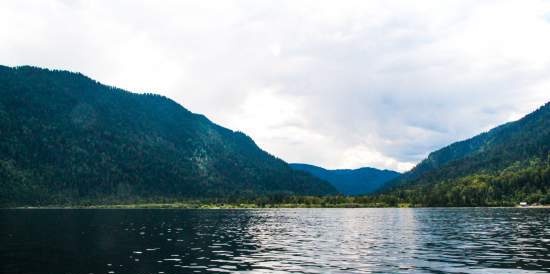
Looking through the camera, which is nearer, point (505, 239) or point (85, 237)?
point (505, 239)

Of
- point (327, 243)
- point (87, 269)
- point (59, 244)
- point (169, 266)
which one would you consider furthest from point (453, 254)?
point (59, 244)

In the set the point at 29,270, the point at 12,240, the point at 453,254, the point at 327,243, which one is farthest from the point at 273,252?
the point at 12,240

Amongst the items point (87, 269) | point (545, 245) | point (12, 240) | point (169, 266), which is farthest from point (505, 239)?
point (12, 240)

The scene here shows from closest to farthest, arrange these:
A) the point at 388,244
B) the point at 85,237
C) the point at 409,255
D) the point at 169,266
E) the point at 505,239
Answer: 1. the point at 169,266
2. the point at 409,255
3. the point at 388,244
4. the point at 505,239
5. the point at 85,237

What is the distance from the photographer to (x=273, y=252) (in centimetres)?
7444

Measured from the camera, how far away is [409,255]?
6806 centimetres

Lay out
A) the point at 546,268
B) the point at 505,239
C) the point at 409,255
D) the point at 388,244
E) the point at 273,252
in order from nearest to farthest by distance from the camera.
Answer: the point at 546,268 → the point at 409,255 → the point at 273,252 → the point at 388,244 → the point at 505,239

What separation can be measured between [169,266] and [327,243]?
3562 cm

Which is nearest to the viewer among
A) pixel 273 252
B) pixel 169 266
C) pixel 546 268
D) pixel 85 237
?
pixel 546 268

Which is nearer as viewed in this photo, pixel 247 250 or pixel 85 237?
pixel 247 250

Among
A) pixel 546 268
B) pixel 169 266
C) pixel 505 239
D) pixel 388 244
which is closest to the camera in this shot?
pixel 546 268

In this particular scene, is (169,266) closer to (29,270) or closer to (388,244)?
(29,270)

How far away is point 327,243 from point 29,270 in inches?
1914

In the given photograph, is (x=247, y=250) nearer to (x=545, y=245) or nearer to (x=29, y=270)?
(x=29, y=270)
